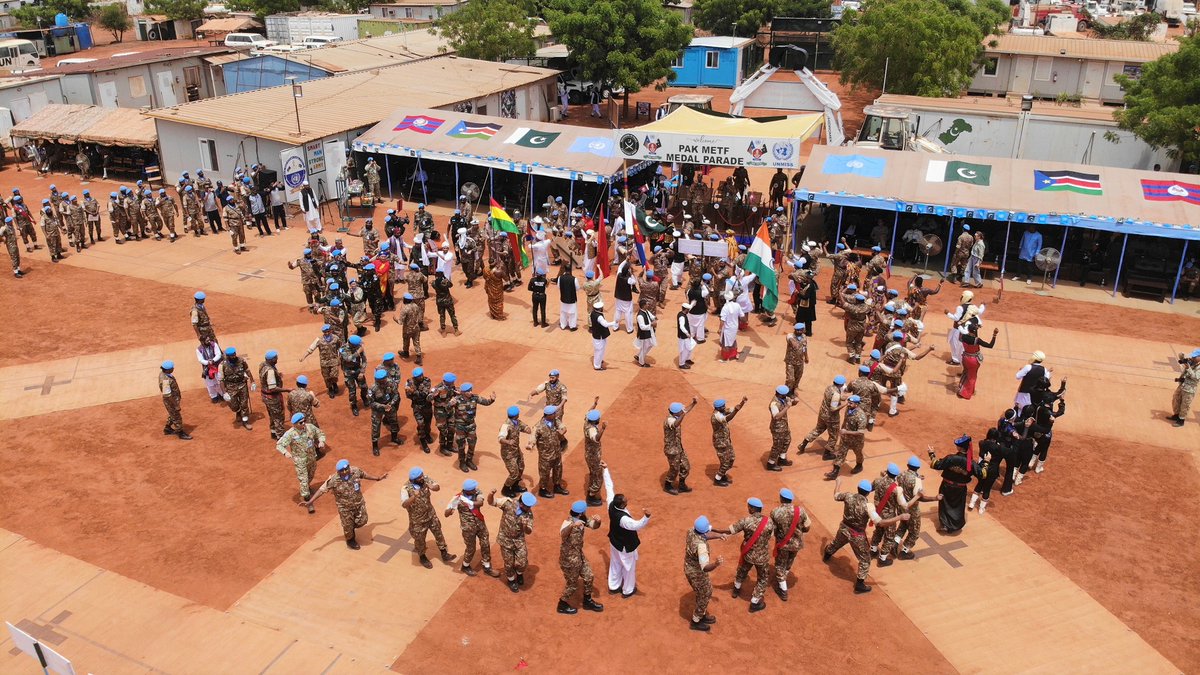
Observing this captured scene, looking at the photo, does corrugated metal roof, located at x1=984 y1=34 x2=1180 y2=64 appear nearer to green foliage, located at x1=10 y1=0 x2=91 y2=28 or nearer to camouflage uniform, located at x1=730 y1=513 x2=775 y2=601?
camouflage uniform, located at x1=730 y1=513 x2=775 y2=601

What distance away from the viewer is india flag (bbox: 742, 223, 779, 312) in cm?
1923

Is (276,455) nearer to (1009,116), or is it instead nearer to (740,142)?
(740,142)

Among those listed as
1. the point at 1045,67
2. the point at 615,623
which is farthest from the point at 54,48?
the point at 615,623

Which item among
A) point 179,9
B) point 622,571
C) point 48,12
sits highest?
point 179,9

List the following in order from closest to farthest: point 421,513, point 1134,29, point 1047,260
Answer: point 421,513
point 1047,260
point 1134,29

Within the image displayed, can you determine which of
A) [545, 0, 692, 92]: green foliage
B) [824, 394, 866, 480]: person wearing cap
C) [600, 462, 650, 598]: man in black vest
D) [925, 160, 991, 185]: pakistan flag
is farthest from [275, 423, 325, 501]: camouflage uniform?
[545, 0, 692, 92]: green foliage

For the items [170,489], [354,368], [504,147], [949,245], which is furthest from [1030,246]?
[170,489]

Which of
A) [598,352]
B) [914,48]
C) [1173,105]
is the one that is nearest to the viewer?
[598,352]

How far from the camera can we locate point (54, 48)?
6150 cm

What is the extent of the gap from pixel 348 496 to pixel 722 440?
5423mm

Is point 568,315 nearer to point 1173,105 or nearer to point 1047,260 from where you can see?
point 1047,260

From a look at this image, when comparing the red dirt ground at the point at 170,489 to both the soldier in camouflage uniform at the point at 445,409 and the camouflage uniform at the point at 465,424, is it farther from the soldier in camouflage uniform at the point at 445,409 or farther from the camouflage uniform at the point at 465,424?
the camouflage uniform at the point at 465,424

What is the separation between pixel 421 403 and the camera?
14133 millimetres

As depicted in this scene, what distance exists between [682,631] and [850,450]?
4887mm
